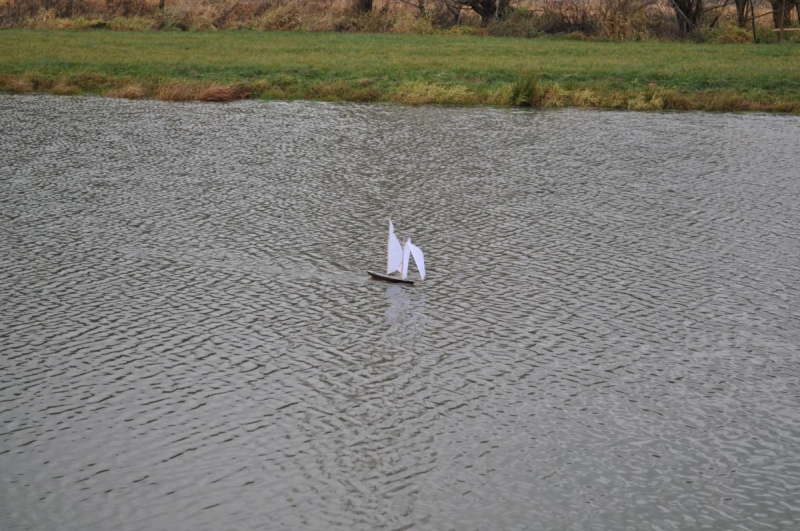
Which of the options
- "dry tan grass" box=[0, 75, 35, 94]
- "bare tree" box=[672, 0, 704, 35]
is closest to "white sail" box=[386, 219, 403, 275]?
"dry tan grass" box=[0, 75, 35, 94]

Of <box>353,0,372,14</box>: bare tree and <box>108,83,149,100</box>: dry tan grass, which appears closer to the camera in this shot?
<box>108,83,149,100</box>: dry tan grass

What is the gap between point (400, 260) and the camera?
14.2 m

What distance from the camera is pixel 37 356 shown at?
11273 millimetres

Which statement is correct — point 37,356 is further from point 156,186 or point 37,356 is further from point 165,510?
point 156,186

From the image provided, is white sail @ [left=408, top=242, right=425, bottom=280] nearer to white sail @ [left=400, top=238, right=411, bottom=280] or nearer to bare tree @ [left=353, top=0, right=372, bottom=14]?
white sail @ [left=400, top=238, right=411, bottom=280]

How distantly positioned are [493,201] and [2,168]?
1031 centimetres

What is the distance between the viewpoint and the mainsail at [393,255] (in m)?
14.0

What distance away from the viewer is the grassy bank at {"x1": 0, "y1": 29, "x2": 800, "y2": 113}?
30688 mm

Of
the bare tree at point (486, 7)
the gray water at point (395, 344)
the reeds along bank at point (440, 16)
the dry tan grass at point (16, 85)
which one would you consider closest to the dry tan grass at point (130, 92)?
the dry tan grass at point (16, 85)

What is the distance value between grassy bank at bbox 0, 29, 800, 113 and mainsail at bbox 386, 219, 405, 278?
17030 millimetres

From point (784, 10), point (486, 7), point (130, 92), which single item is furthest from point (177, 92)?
point (784, 10)

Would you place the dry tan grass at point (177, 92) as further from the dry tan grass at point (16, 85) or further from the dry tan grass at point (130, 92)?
the dry tan grass at point (16, 85)

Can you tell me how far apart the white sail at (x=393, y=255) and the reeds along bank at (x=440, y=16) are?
3241 cm

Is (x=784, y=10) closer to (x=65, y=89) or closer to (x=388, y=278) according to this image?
(x=65, y=89)
